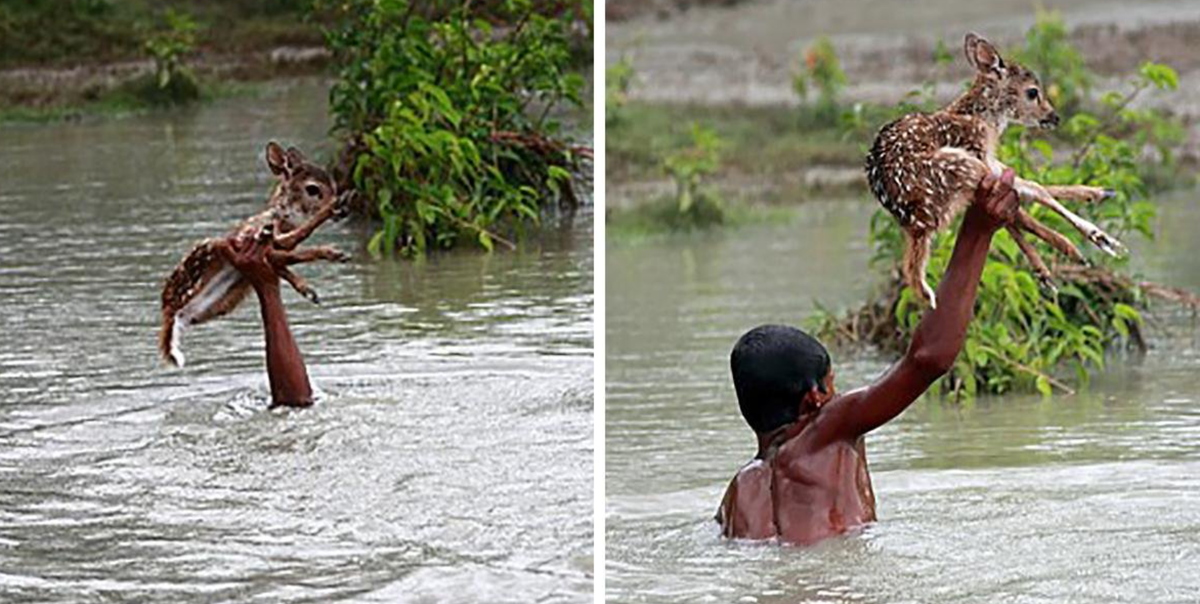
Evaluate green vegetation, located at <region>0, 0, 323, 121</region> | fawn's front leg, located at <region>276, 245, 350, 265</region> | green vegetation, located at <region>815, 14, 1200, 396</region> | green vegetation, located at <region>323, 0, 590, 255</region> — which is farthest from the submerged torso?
green vegetation, located at <region>0, 0, 323, 121</region>

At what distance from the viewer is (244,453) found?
4.29 m

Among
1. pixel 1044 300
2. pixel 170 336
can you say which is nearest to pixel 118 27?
pixel 1044 300

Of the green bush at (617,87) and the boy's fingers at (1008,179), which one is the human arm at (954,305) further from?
the green bush at (617,87)

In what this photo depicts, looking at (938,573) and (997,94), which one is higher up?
(997,94)

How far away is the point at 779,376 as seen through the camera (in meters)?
3.67

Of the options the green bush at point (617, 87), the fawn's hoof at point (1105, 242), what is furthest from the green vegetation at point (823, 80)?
the fawn's hoof at point (1105, 242)

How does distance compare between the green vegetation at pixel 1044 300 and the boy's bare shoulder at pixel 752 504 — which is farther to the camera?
the green vegetation at pixel 1044 300

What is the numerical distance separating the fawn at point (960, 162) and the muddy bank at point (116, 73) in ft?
21.1

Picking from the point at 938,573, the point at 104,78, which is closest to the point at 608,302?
the point at 938,573

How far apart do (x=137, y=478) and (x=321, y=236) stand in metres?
2.44

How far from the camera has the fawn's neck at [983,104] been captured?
3580 millimetres

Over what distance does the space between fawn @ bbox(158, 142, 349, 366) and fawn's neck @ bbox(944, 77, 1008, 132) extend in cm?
121

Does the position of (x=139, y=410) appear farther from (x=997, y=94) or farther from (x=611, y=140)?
(x=611, y=140)

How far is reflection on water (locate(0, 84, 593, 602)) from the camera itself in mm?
3637
